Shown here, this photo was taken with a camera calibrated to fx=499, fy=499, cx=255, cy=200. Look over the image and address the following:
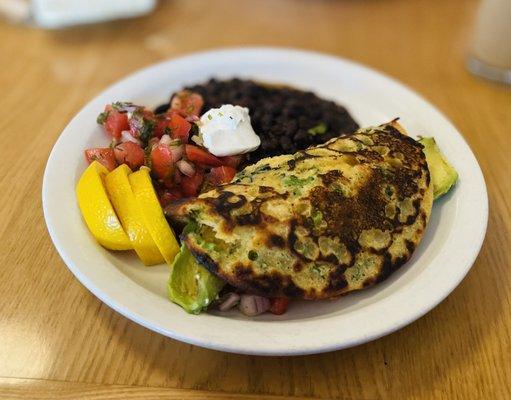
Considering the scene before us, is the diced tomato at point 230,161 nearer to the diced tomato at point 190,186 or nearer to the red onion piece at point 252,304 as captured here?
the diced tomato at point 190,186

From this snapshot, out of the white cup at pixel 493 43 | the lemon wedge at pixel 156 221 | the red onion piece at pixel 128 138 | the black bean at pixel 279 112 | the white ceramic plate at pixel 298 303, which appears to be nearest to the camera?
the white ceramic plate at pixel 298 303

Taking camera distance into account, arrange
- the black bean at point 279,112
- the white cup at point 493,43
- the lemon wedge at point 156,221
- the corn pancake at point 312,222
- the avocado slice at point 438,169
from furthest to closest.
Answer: the white cup at point 493,43, the black bean at point 279,112, the avocado slice at point 438,169, the lemon wedge at point 156,221, the corn pancake at point 312,222

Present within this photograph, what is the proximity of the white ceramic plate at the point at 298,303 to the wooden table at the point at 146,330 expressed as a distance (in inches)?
5.7

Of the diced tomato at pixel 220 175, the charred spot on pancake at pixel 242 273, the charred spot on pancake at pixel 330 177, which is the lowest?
the diced tomato at pixel 220 175

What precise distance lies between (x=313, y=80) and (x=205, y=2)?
1.29 metres

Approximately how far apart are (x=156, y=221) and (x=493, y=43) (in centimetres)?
206

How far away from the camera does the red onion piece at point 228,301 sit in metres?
1.36

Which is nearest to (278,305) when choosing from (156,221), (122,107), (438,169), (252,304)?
(252,304)

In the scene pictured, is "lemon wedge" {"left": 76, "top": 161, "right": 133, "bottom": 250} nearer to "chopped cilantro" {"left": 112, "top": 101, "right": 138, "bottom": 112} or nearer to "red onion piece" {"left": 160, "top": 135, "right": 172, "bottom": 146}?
"red onion piece" {"left": 160, "top": 135, "right": 172, "bottom": 146}

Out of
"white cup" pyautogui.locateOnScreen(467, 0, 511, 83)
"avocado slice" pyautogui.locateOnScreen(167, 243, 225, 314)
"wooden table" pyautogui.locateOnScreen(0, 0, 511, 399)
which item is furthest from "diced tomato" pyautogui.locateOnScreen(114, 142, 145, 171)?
"white cup" pyautogui.locateOnScreen(467, 0, 511, 83)

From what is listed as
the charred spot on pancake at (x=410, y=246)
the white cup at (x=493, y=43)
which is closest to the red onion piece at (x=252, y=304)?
the charred spot on pancake at (x=410, y=246)

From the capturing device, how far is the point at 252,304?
1.36 m

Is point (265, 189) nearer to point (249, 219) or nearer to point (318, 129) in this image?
point (249, 219)

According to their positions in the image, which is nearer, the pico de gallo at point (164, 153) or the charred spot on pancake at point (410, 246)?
the charred spot on pancake at point (410, 246)
